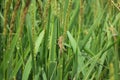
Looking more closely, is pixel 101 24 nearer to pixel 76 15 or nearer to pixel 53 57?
pixel 76 15

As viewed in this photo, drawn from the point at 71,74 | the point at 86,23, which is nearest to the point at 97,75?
the point at 71,74

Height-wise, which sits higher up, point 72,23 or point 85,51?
point 72,23

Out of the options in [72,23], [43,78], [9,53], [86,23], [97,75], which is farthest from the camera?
[86,23]

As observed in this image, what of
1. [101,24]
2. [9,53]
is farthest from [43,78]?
[101,24]

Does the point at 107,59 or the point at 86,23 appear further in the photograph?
the point at 86,23

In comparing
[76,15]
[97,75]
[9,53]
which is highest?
[76,15]

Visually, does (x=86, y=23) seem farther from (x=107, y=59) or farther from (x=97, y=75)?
(x=97, y=75)

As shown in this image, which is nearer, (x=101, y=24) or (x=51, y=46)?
(x=51, y=46)

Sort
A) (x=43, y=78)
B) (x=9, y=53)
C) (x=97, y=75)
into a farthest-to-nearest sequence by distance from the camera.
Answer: (x=97, y=75)
(x=43, y=78)
(x=9, y=53)

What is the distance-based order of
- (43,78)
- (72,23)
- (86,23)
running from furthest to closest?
(86,23), (72,23), (43,78)
